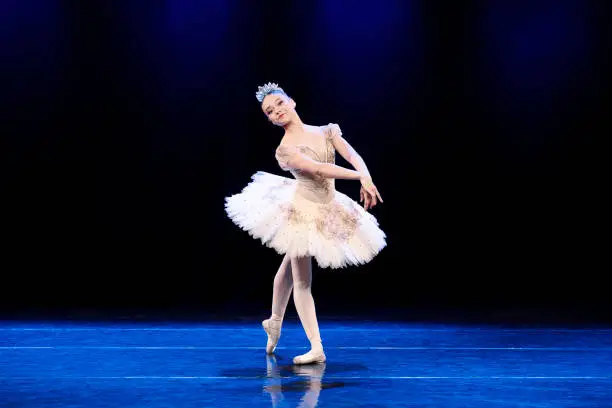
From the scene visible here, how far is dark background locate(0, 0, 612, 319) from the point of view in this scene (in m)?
5.52

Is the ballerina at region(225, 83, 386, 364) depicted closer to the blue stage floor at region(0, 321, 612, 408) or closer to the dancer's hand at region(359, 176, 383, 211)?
the dancer's hand at region(359, 176, 383, 211)

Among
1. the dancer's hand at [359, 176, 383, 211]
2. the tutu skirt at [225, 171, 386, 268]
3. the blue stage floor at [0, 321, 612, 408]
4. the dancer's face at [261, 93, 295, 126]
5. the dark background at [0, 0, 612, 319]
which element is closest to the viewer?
the blue stage floor at [0, 321, 612, 408]

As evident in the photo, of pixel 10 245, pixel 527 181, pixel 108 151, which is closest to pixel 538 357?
pixel 527 181

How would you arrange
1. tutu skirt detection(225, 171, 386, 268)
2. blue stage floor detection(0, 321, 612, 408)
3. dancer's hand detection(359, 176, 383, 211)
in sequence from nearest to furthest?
blue stage floor detection(0, 321, 612, 408) → dancer's hand detection(359, 176, 383, 211) → tutu skirt detection(225, 171, 386, 268)

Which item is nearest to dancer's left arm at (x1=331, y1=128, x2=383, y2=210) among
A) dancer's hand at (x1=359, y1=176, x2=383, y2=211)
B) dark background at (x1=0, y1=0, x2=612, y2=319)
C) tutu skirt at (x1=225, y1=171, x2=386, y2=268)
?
dancer's hand at (x1=359, y1=176, x2=383, y2=211)

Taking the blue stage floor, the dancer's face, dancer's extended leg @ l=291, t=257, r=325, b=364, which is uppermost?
the dancer's face

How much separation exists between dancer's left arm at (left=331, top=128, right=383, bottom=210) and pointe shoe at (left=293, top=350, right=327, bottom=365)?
1.94ft

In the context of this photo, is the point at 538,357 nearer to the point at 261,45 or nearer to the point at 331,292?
the point at 331,292

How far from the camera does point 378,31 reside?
557 centimetres

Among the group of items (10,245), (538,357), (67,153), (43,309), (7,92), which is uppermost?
(7,92)

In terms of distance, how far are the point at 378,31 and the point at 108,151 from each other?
175cm

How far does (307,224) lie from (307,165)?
226mm

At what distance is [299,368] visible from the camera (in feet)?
11.0

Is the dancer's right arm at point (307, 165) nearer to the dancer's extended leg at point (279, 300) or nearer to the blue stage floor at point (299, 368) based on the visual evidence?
the dancer's extended leg at point (279, 300)
